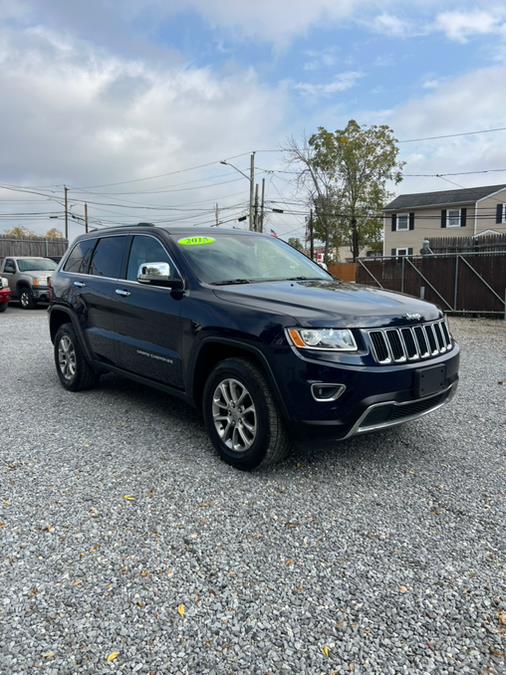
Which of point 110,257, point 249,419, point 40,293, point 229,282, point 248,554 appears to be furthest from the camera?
point 40,293

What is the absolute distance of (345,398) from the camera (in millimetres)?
3088

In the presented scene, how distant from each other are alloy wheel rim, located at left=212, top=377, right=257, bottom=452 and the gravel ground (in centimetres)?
24

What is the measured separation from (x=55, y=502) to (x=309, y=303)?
203 centimetres

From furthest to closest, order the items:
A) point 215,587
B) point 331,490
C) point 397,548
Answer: point 331,490, point 397,548, point 215,587

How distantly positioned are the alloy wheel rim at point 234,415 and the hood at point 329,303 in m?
0.60

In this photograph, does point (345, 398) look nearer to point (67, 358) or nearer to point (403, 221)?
point (67, 358)

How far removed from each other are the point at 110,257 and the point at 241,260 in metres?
1.54

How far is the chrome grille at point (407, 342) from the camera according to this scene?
3209 millimetres

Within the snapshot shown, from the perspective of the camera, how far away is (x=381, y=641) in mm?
2037

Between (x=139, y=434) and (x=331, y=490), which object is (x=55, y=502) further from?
(x=331, y=490)

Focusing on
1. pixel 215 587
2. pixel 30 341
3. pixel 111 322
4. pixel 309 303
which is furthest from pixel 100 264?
pixel 30 341

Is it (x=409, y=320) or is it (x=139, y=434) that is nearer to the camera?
(x=409, y=320)

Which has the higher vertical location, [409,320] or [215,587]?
[409,320]

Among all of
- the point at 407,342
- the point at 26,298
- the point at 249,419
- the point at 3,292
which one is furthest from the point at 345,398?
the point at 26,298
